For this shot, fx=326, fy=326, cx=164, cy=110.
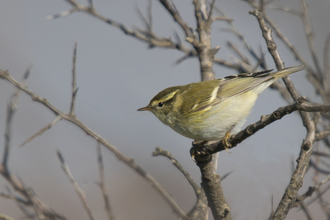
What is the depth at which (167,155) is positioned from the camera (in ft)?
6.91

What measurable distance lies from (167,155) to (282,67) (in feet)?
3.43

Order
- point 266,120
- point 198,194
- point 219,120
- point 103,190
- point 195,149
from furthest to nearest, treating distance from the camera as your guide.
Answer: point 219,120
point 195,149
point 198,194
point 103,190
point 266,120

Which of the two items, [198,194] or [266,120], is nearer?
[266,120]

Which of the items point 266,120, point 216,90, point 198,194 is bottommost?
point 198,194

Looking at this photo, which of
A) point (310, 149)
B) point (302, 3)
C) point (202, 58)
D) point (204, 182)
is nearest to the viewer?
point (310, 149)

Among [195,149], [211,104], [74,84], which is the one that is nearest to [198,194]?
[195,149]

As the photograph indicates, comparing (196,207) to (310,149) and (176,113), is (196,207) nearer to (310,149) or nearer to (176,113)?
(310,149)

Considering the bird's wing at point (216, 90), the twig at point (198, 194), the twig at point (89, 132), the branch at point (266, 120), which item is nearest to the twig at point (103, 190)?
the twig at point (89, 132)

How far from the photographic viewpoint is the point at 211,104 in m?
2.96

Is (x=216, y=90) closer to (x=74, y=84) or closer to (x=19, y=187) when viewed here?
(x=74, y=84)

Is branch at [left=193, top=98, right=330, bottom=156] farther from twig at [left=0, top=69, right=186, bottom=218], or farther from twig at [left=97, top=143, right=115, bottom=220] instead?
twig at [left=97, top=143, right=115, bottom=220]

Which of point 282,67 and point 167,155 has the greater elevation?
point 282,67

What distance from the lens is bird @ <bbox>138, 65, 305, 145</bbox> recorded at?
8.96ft

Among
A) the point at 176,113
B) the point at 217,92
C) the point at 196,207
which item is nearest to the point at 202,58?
the point at 217,92
